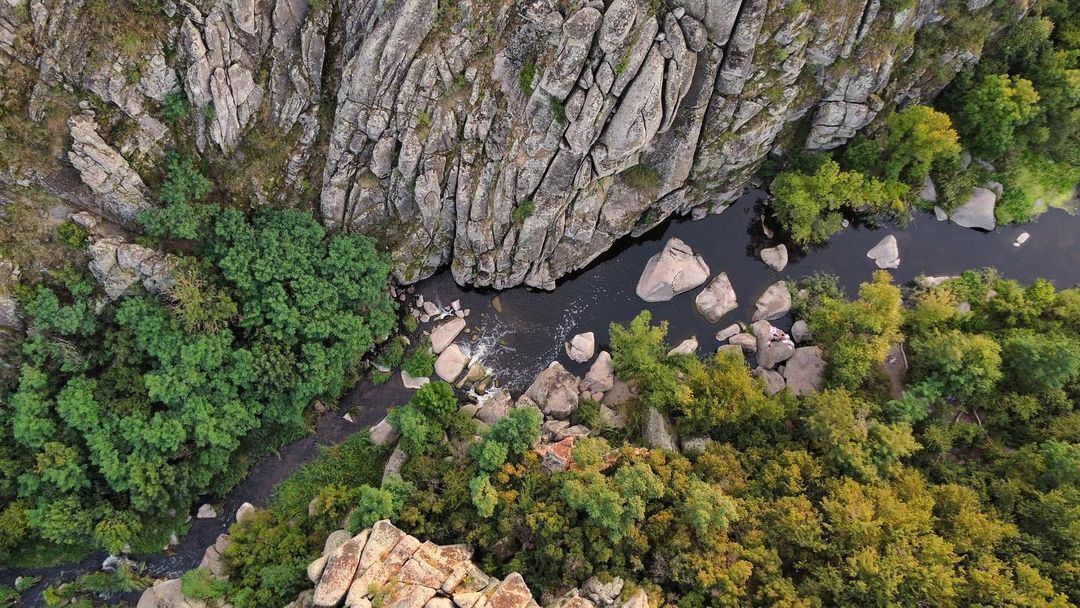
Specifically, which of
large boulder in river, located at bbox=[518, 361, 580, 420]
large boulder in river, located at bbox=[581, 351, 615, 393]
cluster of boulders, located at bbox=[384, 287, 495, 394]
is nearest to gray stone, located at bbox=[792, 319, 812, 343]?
large boulder in river, located at bbox=[581, 351, 615, 393]

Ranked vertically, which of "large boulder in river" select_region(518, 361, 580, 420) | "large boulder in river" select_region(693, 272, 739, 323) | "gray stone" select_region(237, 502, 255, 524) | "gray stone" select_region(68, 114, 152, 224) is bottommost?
"large boulder in river" select_region(693, 272, 739, 323)

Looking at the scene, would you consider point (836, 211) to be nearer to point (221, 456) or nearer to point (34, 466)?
point (221, 456)

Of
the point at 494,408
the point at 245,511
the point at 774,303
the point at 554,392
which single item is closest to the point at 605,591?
the point at 554,392

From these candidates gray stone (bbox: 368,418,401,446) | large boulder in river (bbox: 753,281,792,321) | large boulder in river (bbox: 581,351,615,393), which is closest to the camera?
gray stone (bbox: 368,418,401,446)

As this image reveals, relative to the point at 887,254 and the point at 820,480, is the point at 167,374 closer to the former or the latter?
the point at 820,480

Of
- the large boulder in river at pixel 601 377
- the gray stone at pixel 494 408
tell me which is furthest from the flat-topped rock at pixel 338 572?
the large boulder in river at pixel 601 377

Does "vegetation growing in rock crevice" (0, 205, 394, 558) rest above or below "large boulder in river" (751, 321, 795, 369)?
above

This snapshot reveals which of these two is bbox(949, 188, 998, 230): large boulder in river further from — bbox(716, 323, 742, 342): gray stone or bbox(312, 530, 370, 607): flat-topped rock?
bbox(312, 530, 370, 607): flat-topped rock

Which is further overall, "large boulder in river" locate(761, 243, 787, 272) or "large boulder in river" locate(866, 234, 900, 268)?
"large boulder in river" locate(761, 243, 787, 272)
